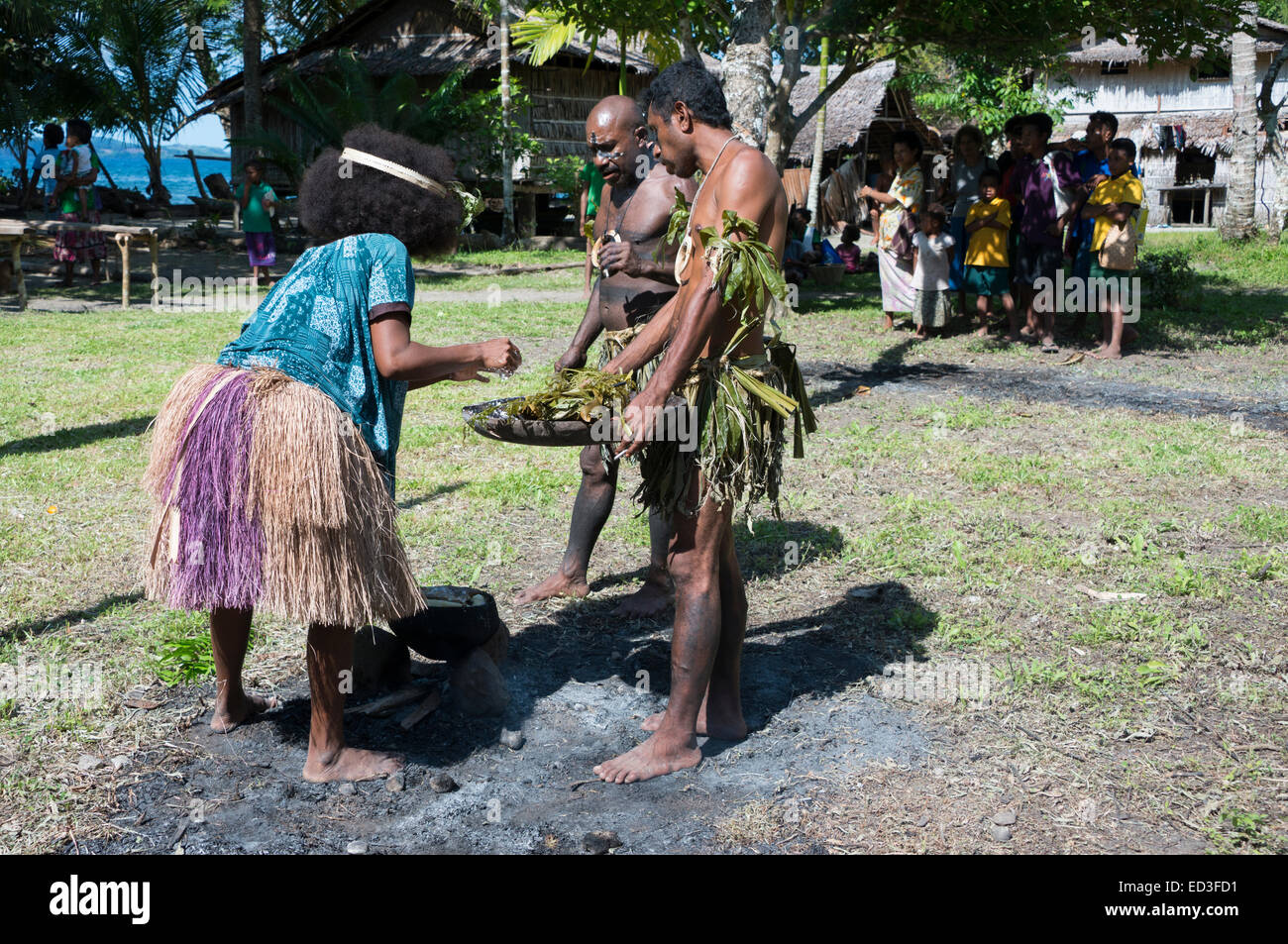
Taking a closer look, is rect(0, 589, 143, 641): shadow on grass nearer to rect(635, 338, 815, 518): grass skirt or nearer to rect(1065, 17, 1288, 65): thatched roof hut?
rect(635, 338, 815, 518): grass skirt

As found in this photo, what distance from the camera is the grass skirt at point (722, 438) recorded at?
335 cm

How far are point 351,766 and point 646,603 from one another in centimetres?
173

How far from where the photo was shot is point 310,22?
26281 mm

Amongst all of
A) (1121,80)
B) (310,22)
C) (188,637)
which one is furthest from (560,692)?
(1121,80)

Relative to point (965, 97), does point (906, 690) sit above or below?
below

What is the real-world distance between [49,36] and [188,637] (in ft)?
76.2

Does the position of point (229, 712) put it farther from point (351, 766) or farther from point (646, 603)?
point (646, 603)

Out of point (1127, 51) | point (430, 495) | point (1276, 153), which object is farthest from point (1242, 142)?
point (430, 495)

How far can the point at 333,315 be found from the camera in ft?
10.3

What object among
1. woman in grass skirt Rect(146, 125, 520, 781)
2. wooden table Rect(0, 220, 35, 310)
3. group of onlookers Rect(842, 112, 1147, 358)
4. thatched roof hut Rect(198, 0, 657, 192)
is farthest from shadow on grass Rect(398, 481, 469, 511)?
thatched roof hut Rect(198, 0, 657, 192)

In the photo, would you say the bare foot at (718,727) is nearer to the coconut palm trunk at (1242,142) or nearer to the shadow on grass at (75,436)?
the shadow on grass at (75,436)

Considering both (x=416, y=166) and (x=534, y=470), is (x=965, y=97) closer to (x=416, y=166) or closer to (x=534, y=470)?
(x=534, y=470)

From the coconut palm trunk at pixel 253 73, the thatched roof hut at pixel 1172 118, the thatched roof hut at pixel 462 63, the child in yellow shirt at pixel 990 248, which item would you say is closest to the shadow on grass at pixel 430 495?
the child in yellow shirt at pixel 990 248
